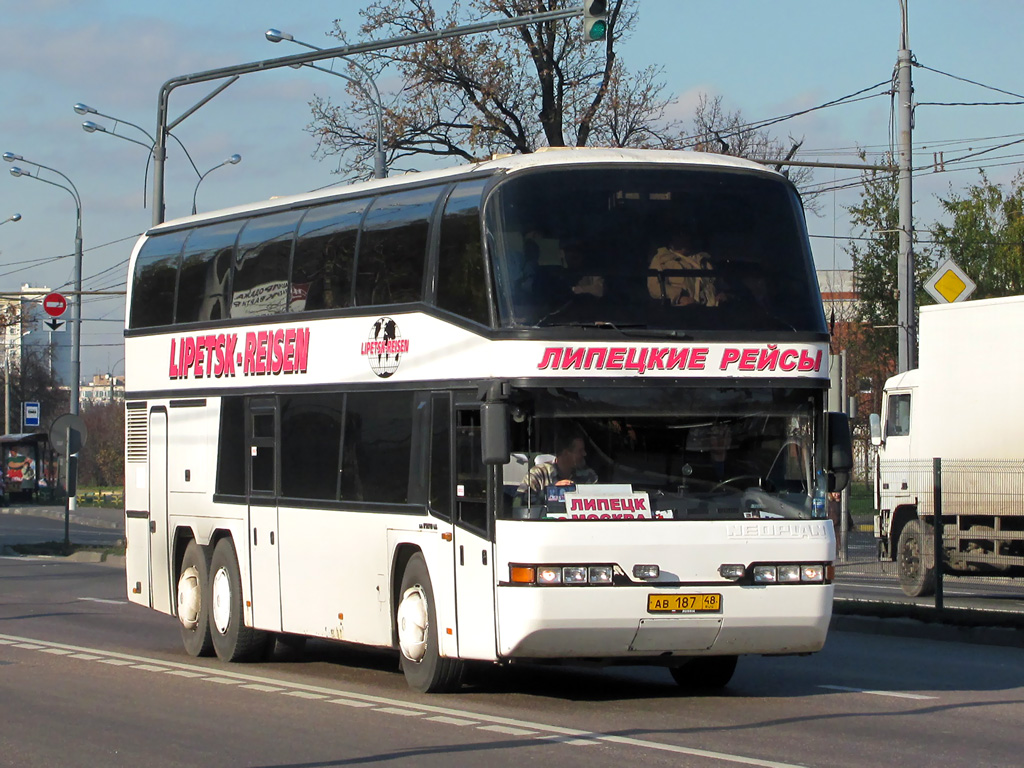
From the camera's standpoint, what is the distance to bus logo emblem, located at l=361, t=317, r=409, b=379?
12.4m

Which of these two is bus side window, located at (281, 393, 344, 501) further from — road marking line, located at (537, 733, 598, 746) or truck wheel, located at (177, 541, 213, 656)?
road marking line, located at (537, 733, 598, 746)

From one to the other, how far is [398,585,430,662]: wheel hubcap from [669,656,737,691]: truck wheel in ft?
6.46

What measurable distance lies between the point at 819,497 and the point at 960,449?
1141cm

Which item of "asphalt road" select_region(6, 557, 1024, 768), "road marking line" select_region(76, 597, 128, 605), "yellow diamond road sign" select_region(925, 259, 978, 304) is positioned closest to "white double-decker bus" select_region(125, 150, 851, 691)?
"asphalt road" select_region(6, 557, 1024, 768)

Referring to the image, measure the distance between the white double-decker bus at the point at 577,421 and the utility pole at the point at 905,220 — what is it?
16.7 metres

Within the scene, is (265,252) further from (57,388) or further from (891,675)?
(57,388)

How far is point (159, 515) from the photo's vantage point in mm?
16203

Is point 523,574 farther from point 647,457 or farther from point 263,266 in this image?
point 263,266

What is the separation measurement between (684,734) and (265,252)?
653 centimetres

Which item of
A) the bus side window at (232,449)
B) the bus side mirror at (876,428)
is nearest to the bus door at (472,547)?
the bus side window at (232,449)

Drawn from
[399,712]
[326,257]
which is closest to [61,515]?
[326,257]

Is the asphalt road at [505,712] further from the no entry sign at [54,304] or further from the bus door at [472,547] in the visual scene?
the no entry sign at [54,304]

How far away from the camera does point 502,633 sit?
1084cm

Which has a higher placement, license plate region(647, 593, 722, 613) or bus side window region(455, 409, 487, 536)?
bus side window region(455, 409, 487, 536)
